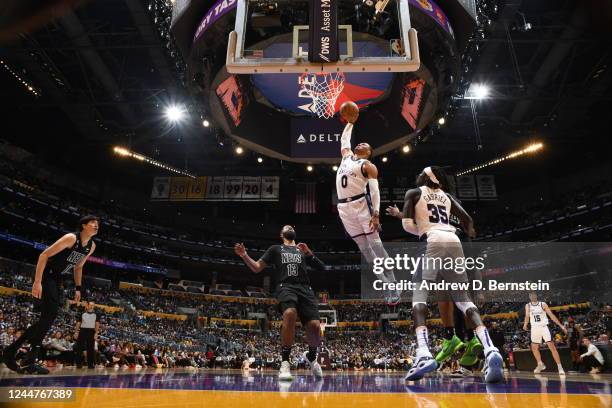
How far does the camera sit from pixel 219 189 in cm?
2894

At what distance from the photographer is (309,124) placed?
13.8m

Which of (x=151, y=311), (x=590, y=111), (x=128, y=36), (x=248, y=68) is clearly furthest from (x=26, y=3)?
(x=151, y=311)

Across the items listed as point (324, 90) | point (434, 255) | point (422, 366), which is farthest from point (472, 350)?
point (324, 90)

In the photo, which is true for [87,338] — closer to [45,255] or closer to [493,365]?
[45,255]

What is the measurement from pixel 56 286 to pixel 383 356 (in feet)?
67.7

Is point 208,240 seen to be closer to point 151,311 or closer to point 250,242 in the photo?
point 250,242

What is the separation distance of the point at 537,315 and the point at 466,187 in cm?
1891

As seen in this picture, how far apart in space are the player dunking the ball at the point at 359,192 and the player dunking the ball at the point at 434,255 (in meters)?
0.48

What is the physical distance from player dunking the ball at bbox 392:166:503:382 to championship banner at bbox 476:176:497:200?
24342 mm

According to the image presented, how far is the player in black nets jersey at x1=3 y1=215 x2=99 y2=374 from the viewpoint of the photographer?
16.5 ft

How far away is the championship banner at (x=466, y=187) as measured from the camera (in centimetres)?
2725

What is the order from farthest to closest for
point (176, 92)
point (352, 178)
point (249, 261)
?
1. point (176, 92)
2. point (249, 261)
3. point (352, 178)

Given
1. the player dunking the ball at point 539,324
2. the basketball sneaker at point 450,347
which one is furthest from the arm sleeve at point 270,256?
the player dunking the ball at point 539,324

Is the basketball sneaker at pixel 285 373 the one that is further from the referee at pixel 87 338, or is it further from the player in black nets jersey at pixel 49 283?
the referee at pixel 87 338
